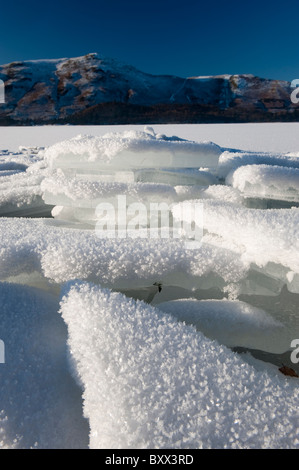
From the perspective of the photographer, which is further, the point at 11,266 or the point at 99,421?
the point at 11,266

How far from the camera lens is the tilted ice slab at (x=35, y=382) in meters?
0.57

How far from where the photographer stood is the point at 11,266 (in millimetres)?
953

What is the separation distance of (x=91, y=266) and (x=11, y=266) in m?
0.22

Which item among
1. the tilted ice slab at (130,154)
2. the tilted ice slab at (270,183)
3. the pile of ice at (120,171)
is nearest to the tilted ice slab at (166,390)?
the pile of ice at (120,171)

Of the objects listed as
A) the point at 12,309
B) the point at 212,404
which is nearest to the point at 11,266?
the point at 12,309

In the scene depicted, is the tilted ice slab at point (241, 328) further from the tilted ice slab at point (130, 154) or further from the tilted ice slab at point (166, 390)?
the tilted ice slab at point (130, 154)

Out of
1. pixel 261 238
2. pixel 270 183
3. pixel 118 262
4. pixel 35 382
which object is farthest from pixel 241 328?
pixel 270 183

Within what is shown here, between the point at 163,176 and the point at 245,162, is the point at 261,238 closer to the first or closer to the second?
the point at 163,176

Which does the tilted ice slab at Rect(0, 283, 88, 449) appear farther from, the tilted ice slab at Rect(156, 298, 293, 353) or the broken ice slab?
the broken ice slab

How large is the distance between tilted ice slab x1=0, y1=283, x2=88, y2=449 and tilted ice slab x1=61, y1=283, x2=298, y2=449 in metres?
0.04

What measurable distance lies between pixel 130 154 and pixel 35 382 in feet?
4.64

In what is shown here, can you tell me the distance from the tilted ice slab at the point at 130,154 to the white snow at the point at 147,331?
316mm
